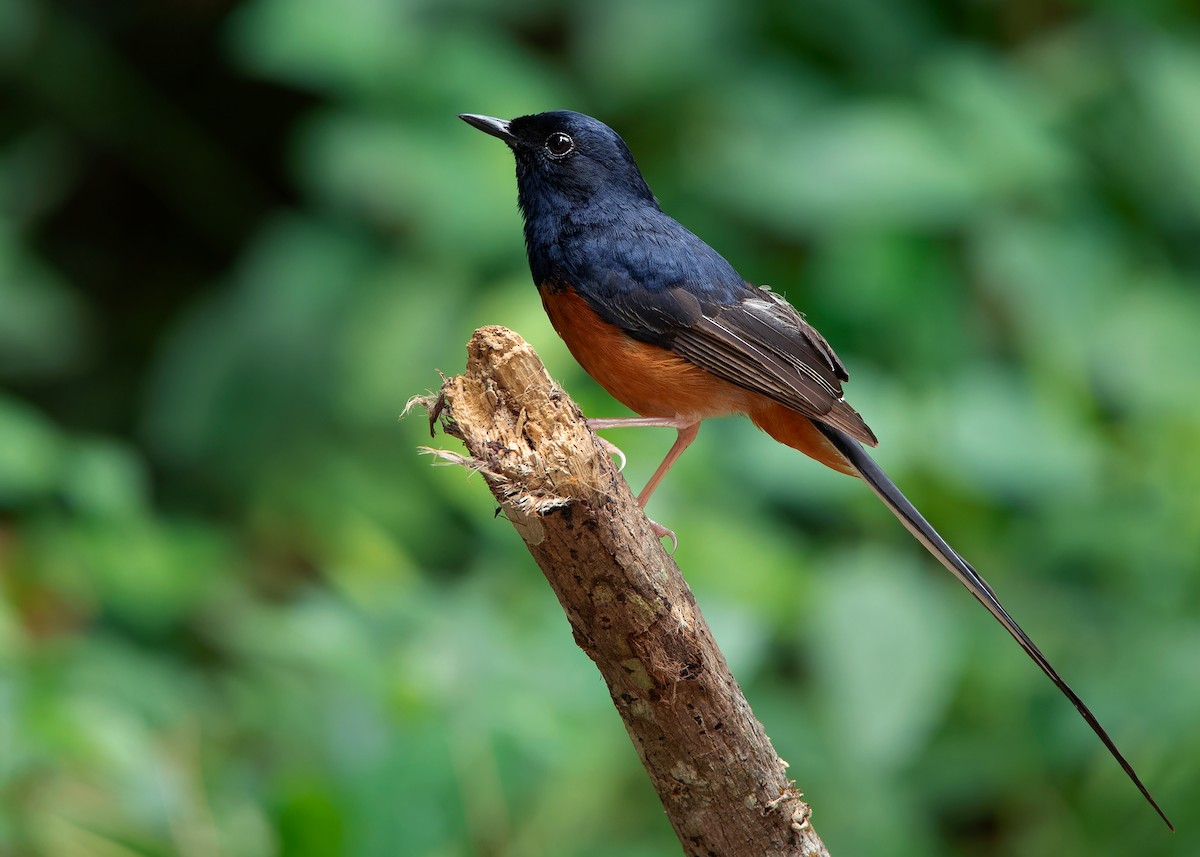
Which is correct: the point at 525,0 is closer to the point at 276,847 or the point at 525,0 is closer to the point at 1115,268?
the point at 1115,268

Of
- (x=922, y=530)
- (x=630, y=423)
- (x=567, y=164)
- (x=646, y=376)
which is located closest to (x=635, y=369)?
(x=646, y=376)

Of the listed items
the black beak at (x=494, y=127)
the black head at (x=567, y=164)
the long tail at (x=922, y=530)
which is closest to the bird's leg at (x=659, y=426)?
the long tail at (x=922, y=530)

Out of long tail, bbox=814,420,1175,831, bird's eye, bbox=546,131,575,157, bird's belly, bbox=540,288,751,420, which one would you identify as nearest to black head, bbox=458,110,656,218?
bird's eye, bbox=546,131,575,157

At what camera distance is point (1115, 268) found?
Answer: 16.8 feet

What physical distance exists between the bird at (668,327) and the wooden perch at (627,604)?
56cm

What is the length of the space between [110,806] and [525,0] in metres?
3.41

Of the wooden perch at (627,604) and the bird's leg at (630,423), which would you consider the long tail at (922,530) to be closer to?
the bird's leg at (630,423)

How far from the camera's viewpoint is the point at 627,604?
8.55 feet

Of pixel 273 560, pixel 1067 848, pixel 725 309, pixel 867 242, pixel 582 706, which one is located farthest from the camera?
pixel 273 560

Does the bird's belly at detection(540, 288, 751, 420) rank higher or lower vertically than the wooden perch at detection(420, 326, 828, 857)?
higher

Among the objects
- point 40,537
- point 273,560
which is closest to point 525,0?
point 273,560

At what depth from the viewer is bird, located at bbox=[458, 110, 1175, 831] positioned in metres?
3.35

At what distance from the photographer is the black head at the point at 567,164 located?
11.8 feet

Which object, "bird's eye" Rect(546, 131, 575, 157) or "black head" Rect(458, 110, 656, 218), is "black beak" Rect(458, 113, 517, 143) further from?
"bird's eye" Rect(546, 131, 575, 157)
